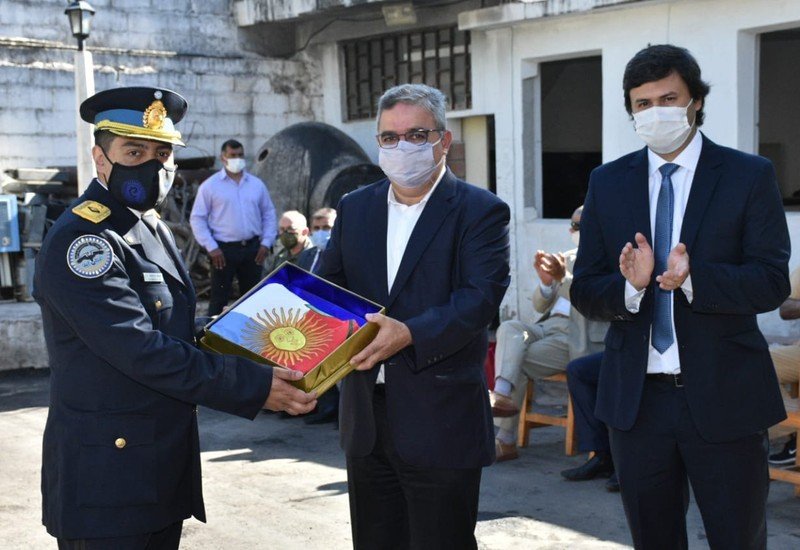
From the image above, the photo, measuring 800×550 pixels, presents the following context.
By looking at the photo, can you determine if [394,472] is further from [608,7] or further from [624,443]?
[608,7]

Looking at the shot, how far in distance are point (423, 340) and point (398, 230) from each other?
428 mm

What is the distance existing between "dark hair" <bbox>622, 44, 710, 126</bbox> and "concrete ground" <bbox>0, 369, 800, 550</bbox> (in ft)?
8.21

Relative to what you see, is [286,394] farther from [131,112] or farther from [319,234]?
[319,234]

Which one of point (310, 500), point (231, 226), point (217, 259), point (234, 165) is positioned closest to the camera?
point (310, 500)

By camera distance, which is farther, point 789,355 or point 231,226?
point 231,226

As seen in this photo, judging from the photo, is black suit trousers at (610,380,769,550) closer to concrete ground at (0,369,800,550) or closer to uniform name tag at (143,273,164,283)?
uniform name tag at (143,273,164,283)

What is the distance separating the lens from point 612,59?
9805 millimetres

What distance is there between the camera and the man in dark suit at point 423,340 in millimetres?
3266

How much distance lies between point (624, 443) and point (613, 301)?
0.44 m

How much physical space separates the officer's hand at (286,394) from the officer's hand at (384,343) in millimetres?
175

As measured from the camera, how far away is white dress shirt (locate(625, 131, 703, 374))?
320cm

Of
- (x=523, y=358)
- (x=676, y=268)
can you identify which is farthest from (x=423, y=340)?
(x=523, y=358)

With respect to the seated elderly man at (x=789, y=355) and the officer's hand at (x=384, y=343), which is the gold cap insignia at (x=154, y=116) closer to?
the officer's hand at (x=384, y=343)

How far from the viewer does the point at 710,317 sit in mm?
3178
